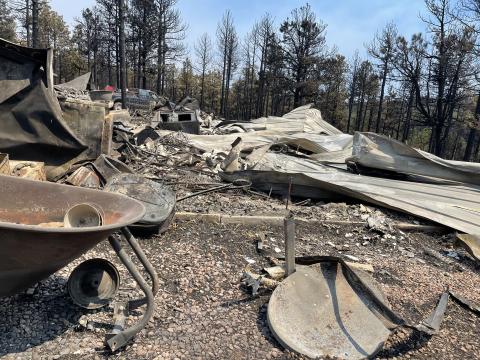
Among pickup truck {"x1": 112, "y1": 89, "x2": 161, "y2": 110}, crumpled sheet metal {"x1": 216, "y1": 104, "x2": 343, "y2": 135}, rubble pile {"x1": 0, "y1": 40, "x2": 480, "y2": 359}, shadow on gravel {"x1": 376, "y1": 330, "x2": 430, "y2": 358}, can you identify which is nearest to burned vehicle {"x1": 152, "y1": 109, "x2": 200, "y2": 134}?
crumpled sheet metal {"x1": 216, "y1": 104, "x2": 343, "y2": 135}

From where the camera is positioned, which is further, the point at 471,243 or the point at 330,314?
the point at 471,243

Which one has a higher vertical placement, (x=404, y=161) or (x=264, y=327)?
(x=404, y=161)

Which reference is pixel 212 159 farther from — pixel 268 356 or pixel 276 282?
pixel 268 356

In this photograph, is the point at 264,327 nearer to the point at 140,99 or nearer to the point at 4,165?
the point at 4,165

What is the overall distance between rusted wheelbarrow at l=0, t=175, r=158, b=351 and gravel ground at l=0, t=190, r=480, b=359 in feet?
0.93

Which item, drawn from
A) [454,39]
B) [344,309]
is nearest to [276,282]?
[344,309]

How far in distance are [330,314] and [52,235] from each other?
2318 millimetres

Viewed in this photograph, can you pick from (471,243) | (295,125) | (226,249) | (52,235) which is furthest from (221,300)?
(295,125)

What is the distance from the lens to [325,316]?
3395 mm

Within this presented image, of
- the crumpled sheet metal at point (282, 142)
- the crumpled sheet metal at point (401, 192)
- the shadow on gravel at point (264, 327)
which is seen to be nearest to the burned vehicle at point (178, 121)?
the crumpled sheet metal at point (282, 142)

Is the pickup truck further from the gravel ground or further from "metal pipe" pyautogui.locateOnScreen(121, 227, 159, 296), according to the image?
"metal pipe" pyautogui.locateOnScreen(121, 227, 159, 296)

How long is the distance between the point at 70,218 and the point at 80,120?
3.91 meters

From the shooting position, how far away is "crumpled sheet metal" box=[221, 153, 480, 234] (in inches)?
237

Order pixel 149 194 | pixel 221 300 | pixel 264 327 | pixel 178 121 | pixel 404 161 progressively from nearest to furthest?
pixel 264 327 < pixel 221 300 < pixel 149 194 < pixel 404 161 < pixel 178 121
